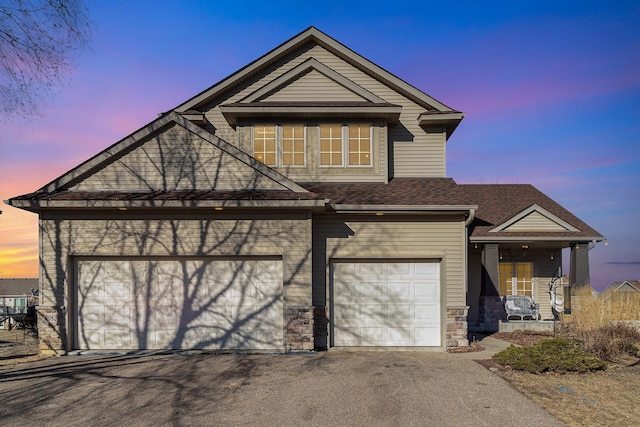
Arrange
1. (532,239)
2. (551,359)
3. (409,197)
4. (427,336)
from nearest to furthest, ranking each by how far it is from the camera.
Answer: (551,359), (427,336), (409,197), (532,239)

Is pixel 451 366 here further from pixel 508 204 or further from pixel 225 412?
pixel 508 204

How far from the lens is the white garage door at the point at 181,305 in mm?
10984

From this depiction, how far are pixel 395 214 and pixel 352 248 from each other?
4.84 ft

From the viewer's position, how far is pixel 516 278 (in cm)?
1778

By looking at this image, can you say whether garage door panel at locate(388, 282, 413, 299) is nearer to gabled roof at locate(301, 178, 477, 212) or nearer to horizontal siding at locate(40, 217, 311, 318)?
gabled roof at locate(301, 178, 477, 212)

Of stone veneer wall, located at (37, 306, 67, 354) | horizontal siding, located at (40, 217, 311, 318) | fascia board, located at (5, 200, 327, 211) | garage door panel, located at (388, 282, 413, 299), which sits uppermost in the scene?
fascia board, located at (5, 200, 327, 211)

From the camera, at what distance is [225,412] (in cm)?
680

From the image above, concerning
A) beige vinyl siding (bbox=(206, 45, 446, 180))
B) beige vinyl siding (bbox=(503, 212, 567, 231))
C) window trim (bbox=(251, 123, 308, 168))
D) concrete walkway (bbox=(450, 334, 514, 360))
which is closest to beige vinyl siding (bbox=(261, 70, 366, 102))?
beige vinyl siding (bbox=(206, 45, 446, 180))

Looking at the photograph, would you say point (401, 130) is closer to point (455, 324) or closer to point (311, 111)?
point (311, 111)

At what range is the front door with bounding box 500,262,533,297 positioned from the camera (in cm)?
1770

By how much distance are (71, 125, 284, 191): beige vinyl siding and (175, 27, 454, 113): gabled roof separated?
3.06m

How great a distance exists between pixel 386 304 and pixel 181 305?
17.6 ft

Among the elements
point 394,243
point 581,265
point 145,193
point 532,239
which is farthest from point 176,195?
point 581,265

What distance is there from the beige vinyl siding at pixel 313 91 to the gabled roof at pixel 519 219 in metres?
5.32
